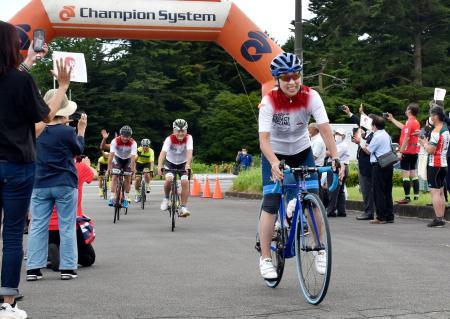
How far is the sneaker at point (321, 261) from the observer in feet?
21.1

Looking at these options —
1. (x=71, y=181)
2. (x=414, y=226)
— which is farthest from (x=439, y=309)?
(x=414, y=226)

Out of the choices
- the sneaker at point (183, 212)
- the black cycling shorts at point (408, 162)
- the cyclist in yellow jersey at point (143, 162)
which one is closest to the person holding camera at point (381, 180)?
the black cycling shorts at point (408, 162)

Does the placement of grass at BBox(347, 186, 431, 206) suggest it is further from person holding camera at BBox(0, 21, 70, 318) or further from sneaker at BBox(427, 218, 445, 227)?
person holding camera at BBox(0, 21, 70, 318)

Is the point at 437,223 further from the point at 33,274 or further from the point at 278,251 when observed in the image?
the point at 33,274

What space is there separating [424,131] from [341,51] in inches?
1597

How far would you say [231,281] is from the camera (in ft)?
26.1

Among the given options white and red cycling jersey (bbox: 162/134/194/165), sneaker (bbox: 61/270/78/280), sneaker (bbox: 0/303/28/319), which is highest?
white and red cycling jersey (bbox: 162/134/194/165)

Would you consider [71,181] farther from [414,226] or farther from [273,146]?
[414,226]

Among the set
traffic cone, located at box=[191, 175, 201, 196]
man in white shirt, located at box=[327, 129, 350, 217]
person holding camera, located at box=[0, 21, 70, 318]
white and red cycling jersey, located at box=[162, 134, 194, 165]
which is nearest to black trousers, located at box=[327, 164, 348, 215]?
man in white shirt, located at box=[327, 129, 350, 217]

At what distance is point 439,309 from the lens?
622 cm

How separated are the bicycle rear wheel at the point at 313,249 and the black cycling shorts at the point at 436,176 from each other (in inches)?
292

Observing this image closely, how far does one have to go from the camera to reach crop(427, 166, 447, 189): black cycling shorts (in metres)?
13.8

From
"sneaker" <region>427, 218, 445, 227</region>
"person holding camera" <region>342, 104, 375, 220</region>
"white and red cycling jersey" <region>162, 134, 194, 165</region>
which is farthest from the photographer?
"person holding camera" <region>342, 104, 375, 220</region>

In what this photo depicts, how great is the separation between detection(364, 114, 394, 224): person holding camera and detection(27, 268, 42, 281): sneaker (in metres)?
8.32
